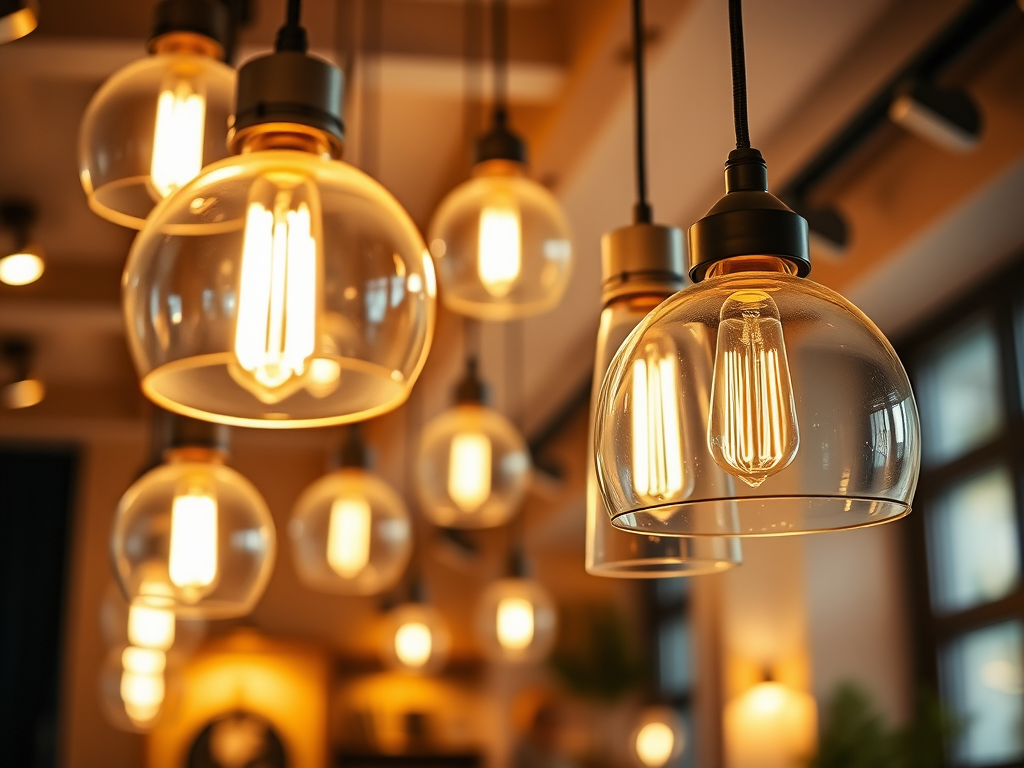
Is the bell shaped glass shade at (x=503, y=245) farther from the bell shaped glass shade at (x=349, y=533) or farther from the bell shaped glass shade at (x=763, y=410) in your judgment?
the bell shaped glass shade at (x=763, y=410)

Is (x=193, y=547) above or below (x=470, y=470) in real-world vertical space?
below

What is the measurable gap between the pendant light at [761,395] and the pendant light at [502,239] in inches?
33.6

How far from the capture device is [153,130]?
1.13m

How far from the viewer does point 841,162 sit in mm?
3650

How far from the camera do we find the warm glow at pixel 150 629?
3.12 m

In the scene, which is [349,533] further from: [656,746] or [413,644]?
[656,746]

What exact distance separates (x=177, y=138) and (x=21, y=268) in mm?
2889

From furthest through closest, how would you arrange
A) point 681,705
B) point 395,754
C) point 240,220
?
point 395,754, point 681,705, point 240,220

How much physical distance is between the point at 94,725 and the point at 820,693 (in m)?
4.68

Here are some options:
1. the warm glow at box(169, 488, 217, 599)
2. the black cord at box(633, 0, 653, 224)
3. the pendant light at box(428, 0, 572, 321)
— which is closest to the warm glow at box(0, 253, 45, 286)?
the pendant light at box(428, 0, 572, 321)

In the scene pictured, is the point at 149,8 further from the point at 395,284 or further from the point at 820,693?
the point at 820,693

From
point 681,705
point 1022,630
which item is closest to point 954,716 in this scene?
point 1022,630

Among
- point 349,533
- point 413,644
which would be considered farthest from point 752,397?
point 413,644

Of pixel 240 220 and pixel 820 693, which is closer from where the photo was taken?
pixel 240 220
